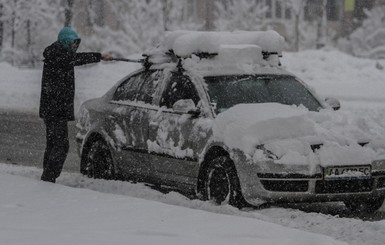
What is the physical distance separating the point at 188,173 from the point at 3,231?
338cm

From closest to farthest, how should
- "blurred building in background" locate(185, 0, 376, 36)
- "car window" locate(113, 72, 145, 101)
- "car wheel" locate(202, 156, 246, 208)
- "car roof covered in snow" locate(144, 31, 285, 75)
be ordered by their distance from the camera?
"car wheel" locate(202, 156, 246, 208)
"car roof covered in snow" locate(144, 31, 285, 75)
"car window" locate(113, 72, 145, 101)
"blurred building in background" locate(185, 0, 376, 36)

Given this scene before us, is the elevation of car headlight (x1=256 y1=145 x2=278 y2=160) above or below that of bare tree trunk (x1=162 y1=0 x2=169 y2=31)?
above

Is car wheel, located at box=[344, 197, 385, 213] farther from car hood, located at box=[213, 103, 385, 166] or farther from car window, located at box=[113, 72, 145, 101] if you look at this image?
car window, located at box=[113, 72, 145, 101]

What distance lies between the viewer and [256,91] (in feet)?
34.8

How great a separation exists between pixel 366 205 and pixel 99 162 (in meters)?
3.28

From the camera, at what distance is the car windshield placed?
1038 centimetres

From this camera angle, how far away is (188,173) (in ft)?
33.1

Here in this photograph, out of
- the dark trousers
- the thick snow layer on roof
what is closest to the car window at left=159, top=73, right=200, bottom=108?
the thick snow layer on roof

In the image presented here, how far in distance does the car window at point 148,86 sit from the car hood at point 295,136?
1461 millimetres

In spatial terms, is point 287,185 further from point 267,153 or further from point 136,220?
point 136,220

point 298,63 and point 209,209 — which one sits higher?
point 209,209

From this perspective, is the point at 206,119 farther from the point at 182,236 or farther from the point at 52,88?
the point at 182,236

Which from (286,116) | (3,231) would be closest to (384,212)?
(286,116)

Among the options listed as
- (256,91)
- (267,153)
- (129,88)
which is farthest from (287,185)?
(129,88)
